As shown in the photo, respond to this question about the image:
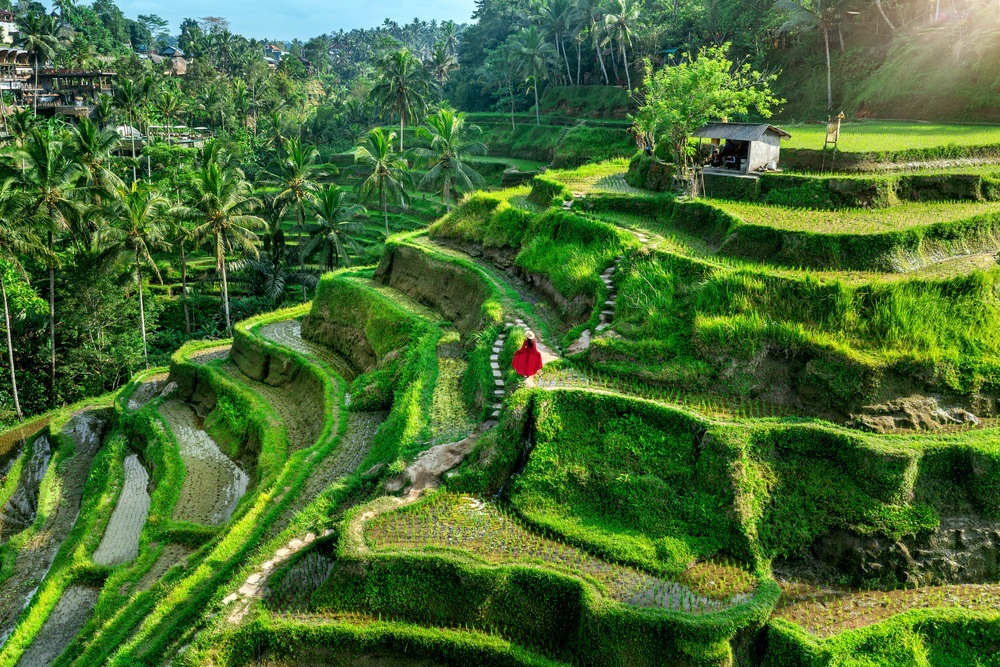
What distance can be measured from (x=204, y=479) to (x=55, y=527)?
4318 mm

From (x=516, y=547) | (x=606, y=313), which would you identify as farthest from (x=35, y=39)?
(x=516, y=547)

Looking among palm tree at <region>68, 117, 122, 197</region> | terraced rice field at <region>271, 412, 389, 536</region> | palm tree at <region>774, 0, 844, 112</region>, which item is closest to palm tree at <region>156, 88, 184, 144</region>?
palm tree at <region>68, 117, 122, 197</region>

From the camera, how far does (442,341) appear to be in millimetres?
20656

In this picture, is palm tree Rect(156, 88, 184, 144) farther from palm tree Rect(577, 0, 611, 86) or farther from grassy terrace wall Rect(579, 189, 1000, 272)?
grassy terrace wall Rect(579, 189, 1000, 272)

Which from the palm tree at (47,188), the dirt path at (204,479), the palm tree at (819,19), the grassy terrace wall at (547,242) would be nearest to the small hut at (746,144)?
the grassy terrace wall at (547,242)

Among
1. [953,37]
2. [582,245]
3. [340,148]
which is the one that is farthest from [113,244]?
[340,148]

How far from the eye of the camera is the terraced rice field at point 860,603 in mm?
11477

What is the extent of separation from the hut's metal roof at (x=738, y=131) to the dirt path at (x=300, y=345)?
42.8ft

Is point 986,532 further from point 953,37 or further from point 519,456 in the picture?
point 953,37

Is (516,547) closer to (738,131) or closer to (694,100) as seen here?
(738,131)

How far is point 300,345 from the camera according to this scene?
2616 centimetres

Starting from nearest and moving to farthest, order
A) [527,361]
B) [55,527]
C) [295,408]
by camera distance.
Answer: [527,361] < [55,527] < [295,408]

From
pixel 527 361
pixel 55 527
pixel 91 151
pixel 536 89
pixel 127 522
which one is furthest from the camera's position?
pixel 536 89

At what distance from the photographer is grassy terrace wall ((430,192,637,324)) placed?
62.3 feet
